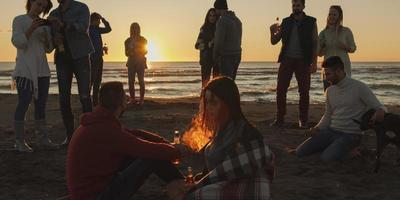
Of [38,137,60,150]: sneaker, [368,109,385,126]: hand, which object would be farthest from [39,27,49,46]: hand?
[368,109,385,126]: hand

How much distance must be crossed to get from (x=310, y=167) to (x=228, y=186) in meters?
3.10

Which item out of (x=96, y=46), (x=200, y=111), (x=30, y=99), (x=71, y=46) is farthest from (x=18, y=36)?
(x=96, y=46)

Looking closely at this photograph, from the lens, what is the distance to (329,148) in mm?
6371

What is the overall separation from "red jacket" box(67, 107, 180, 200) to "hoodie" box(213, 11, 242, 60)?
5.01 m

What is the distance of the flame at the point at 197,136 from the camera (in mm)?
3706

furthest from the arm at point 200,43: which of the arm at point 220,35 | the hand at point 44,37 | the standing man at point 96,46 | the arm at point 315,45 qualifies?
the hand at point 44,37

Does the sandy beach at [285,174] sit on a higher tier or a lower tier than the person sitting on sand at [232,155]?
lower

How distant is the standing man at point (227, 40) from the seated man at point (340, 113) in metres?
2.46

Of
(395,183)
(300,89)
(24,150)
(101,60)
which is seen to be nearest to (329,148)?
(395,183)

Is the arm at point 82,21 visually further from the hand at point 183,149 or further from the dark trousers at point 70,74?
the hand at point 183,149

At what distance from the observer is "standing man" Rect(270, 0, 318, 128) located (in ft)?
27.6

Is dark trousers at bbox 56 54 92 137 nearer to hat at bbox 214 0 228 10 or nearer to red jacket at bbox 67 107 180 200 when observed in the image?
hat at bbox 214 0 228 10

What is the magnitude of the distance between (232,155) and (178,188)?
76 cm

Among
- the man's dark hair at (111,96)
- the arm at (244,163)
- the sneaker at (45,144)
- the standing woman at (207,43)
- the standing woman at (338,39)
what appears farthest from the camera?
the standing woman at (207,43)
